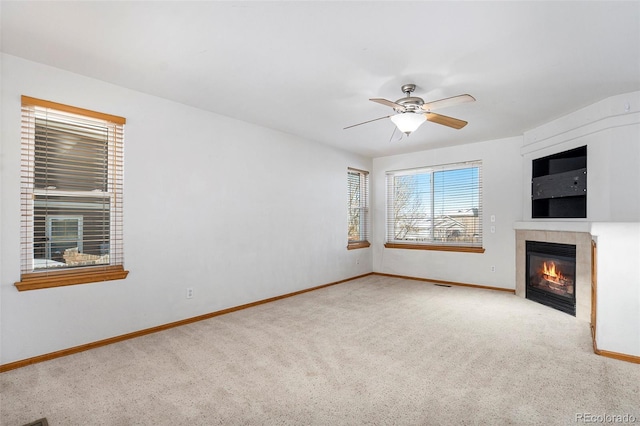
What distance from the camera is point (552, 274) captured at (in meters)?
4.64

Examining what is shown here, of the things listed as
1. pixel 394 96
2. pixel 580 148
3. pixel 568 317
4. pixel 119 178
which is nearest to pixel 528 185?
pixel 580 148

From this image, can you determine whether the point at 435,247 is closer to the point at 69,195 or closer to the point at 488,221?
the point at 488,221

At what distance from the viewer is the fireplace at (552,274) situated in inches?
168

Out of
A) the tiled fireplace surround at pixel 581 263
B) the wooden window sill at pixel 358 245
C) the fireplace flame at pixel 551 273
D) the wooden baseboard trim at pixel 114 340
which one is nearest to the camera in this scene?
the wooden baseboard trim at pixel 114 340

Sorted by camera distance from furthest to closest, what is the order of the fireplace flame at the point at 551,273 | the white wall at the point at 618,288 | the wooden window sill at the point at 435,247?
the wooden window sill at the point at 435,247
the fireplace flame at the point at 551,273
the white wall at the point at 618,288

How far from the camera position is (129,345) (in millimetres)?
3193

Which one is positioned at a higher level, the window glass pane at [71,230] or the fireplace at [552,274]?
the window glass pane at [71,230]

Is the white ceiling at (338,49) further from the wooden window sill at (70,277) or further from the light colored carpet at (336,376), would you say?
the light colored carpet at (336,376)

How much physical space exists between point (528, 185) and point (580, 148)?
109cm

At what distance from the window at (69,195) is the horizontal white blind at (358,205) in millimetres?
4212

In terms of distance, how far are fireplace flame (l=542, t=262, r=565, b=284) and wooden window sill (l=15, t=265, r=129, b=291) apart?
538 cm

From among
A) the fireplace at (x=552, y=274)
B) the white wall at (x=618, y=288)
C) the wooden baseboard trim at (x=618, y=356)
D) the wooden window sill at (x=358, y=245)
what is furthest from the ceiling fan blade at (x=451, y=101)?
the wooden window sill at (x=358, y=245)

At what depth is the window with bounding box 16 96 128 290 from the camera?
9.37ft

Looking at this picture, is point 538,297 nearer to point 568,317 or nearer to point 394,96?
point 568,317
